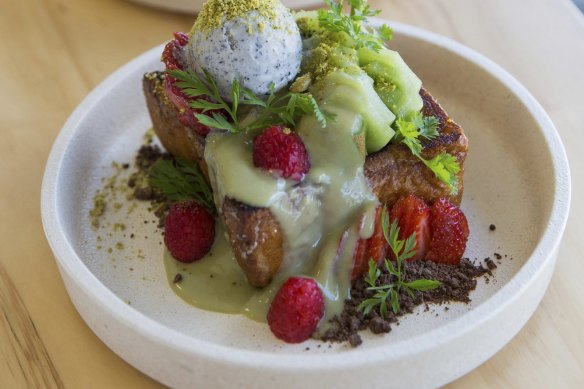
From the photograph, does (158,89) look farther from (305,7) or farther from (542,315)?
(542,315)

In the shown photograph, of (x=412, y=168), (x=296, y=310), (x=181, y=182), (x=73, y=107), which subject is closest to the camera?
(x=296, y=310)

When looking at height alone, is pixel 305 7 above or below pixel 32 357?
above

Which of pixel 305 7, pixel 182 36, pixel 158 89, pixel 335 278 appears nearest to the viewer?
pixel 335 278

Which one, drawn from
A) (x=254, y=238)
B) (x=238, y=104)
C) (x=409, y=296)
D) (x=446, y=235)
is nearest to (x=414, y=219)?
(x=446, y=235)

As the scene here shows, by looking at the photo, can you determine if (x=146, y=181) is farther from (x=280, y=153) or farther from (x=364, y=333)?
(x=364, y=333)

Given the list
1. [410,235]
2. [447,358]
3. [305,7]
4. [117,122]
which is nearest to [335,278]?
[410,235]

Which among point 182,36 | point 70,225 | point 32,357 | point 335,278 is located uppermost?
point 182,36
